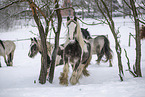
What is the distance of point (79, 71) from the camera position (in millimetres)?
4578

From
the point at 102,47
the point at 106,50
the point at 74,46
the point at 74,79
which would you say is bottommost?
the point at 74,79

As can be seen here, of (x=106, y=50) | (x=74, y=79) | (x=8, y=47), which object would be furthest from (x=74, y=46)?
(x=8, y=47)

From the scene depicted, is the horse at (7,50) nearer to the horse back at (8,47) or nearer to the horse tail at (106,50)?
the horse back at (8,47)

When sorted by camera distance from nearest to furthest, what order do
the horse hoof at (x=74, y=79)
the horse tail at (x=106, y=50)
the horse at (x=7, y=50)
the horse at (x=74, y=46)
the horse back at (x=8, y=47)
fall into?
the horse at (x=74, y=46) → the horse hoof at (x=74, y=79) → the horse tail at (x=106, y=50) → the horse at (x=7, y=50) → the horse back at (x=8, y=47)

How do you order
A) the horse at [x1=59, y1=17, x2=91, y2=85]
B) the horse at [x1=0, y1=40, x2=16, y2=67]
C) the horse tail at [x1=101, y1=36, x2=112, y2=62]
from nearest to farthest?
the horse at [x1=59, y1=17, x2=91, y2=85], the horse tail at [x1=101, y1=36, x2=112, y2=62], the horse at [x1=0, y1=40, x2=16, y2=67]

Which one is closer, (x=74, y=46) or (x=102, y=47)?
(x=74, y=46)

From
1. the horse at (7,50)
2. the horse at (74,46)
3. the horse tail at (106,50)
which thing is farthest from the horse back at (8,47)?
the horse at (74,46)

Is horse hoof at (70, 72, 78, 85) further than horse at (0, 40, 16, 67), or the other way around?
horse at (0, 40, 16, 67)

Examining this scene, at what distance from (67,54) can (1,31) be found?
1001 inches

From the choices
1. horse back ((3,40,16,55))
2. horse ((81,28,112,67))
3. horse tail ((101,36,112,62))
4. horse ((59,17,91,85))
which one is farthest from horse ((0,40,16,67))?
horse ((59,17,91,85))

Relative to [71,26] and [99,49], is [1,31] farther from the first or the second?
[71,26]

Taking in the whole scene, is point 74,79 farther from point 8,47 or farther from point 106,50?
point 8,47

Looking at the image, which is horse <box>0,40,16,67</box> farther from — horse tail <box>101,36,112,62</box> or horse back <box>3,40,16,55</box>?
horse tail <box>101,36,112,62</box>

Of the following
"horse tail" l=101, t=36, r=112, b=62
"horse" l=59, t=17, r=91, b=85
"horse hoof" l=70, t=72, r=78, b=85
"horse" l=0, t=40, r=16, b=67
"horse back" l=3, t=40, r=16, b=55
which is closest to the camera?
"horse" l=59, t=17, r=91, b=85
